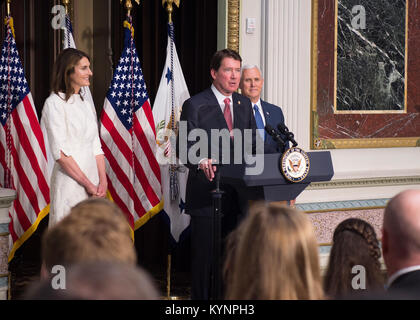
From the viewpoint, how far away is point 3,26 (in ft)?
19.6

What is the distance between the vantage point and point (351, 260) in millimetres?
1996

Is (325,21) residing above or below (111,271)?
above

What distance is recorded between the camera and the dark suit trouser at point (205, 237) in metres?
4.24

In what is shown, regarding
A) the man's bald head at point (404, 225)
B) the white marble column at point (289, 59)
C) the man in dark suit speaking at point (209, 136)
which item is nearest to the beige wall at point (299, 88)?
the white marble column at point (289, 59)

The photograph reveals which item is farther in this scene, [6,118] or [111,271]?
[6,118]

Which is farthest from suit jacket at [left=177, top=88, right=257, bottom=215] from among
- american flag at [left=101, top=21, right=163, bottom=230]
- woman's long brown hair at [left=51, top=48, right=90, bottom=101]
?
american flag at [left=101, top=21, right=163, bottom=230]

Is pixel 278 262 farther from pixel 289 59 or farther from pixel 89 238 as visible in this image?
pixel 289 59

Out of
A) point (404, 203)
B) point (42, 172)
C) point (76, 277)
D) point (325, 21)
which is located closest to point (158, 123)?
point (42, 172)

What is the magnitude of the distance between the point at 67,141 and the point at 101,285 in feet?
10.8

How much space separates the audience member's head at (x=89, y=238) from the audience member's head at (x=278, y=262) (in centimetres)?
28

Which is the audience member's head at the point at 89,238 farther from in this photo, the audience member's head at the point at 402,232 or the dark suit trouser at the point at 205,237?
the dark suit trouser at the point at 205,237
